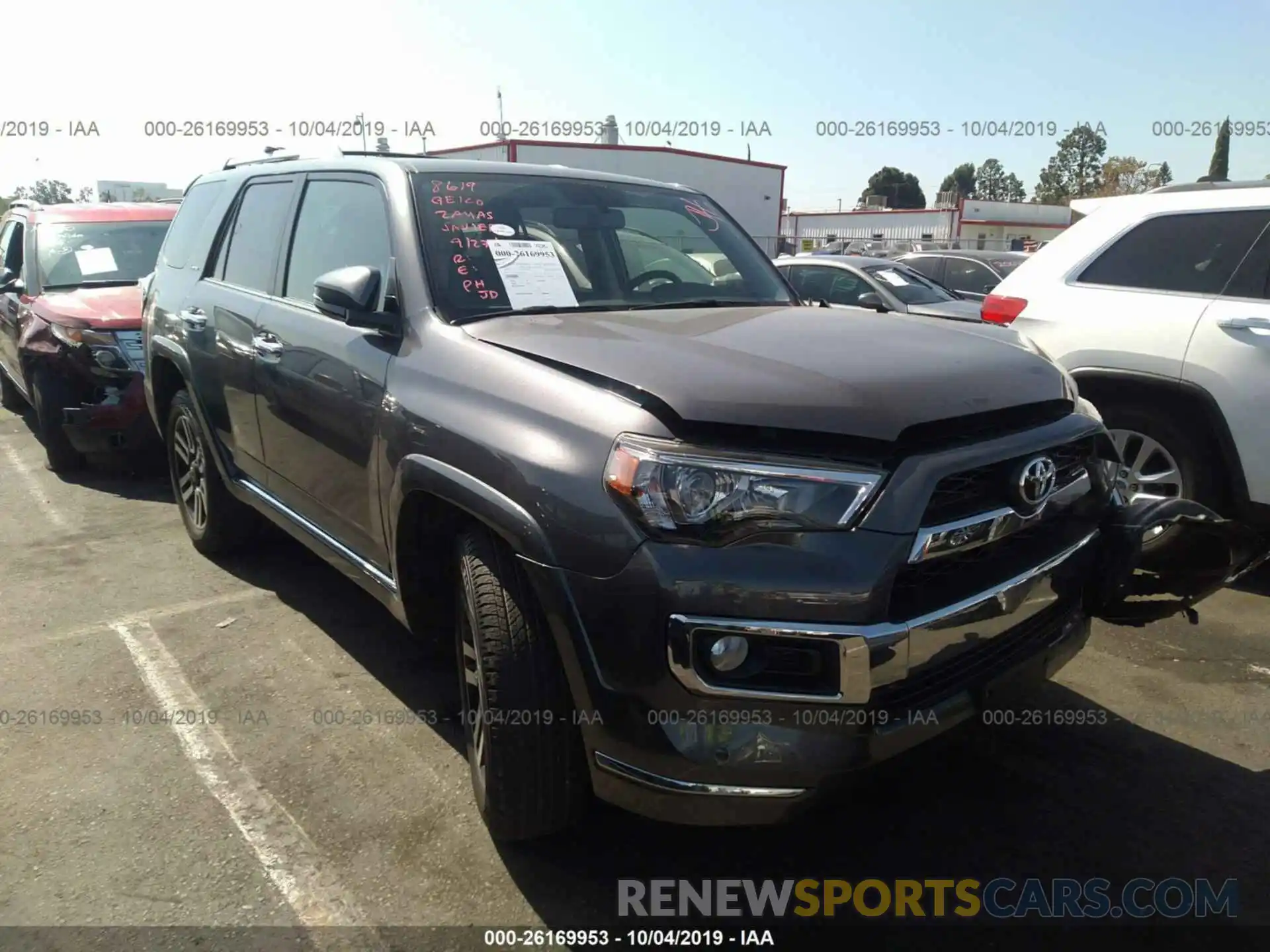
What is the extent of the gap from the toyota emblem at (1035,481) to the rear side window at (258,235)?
2.95 m

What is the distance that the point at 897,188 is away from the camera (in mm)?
94312

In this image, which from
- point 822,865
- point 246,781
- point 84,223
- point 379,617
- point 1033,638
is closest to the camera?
point 1033,638

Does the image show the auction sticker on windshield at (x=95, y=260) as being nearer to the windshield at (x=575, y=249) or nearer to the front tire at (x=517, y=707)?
the windshield at (x=575, y=249)

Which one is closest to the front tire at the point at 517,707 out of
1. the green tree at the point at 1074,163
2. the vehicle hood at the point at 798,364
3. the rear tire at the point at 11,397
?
the vehicle hood at the point at 798,364

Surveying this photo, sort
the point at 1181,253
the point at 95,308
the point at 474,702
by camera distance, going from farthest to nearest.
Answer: the point at 95,308 → the point at 1181,253 → the point at 474,702

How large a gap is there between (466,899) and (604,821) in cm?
49

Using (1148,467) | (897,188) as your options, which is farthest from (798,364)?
(897,188)

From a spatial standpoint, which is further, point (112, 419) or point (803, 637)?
point (112, 419)

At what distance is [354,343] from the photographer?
303 centimetres

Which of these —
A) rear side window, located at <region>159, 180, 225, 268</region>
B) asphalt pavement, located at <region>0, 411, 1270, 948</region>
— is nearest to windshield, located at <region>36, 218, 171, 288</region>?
rear side window, located at <region>159, 180, 225, 268</region>

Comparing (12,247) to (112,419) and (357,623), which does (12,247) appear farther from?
(357,623)

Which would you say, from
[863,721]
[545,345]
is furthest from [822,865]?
[545,345]

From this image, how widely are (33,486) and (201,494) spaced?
2.59 m

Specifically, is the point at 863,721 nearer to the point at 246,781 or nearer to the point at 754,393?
the point at 754,393
